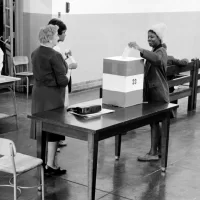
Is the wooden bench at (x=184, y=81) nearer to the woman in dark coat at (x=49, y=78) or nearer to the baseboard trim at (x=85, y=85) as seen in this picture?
the baseboard trim at (x=85, y=85)

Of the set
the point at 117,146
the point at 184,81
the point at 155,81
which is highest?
the point at 155,81

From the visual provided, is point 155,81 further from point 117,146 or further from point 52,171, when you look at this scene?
point 52,171

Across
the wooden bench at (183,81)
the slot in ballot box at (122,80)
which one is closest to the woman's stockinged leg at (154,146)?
the slot in ballot box at (122,80)

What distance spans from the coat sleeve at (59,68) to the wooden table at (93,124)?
0.30 m

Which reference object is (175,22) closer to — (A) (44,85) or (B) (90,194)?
(A) (44,85)

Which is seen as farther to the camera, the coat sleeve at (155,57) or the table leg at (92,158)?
the coat sleeve at (155,57)

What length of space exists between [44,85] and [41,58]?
0.30 m

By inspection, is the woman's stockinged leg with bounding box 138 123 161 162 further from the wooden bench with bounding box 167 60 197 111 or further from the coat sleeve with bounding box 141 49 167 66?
the wooden bench with bounding box 167 60 197 111

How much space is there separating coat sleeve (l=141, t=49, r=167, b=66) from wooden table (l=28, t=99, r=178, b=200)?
0.50 metres

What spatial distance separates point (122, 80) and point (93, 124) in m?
0.76

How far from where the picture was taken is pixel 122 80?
14.9ft

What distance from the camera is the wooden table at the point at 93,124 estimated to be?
388 cm

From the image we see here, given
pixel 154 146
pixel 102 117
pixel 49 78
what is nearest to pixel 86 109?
pixel 102 117

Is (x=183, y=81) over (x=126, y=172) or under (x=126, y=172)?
over
